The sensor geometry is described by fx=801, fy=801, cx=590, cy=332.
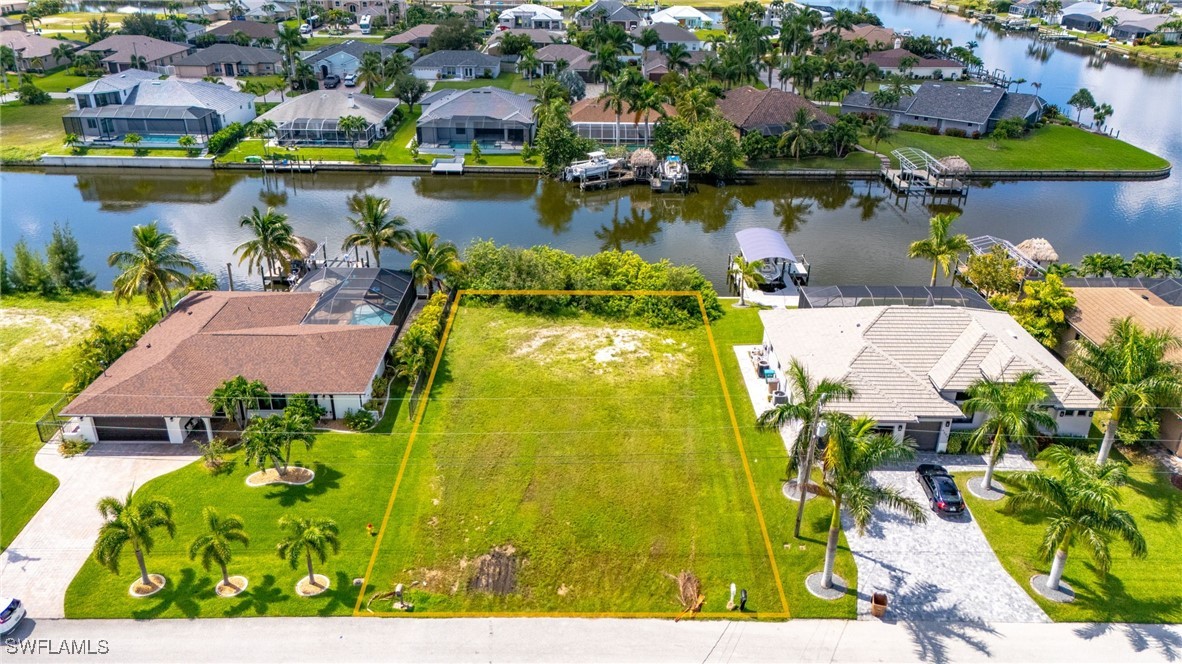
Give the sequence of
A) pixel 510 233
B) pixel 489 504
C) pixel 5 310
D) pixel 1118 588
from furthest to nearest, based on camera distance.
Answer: pixel 510 233 → pixel 5 310 → pixel 489 504 → pixel 1118 588

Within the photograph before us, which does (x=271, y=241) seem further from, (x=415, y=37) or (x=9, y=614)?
(x=415, y=37)

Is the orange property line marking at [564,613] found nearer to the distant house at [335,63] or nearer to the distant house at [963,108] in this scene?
the distant house at [963,108]

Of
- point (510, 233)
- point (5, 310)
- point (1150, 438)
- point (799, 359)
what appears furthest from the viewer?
point (510, 233)

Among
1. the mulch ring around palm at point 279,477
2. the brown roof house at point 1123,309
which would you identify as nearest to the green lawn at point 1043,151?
the brown roof house at point 1123,309

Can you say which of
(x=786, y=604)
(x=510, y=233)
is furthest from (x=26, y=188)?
(x=786, y=604)

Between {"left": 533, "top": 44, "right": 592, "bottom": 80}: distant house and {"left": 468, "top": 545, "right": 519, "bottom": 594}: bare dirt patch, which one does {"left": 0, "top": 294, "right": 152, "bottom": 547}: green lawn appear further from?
{"left": 533, "top": 44, "right": 592, "bottom": 80}: distant house

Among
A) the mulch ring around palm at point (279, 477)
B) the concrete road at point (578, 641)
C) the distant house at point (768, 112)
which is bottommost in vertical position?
the concrete road at point (578, 641)

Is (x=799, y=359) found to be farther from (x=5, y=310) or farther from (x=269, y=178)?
(x=269, y=178)
